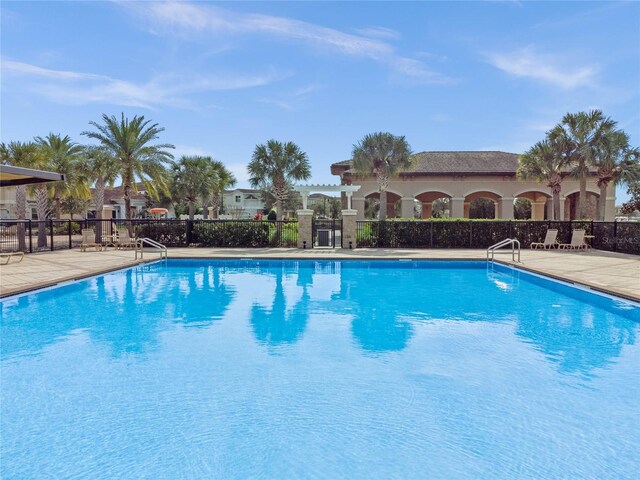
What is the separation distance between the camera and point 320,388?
5.12 metres

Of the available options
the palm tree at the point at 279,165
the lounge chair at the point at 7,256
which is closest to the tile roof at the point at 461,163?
the palm tree at the point at 279,165

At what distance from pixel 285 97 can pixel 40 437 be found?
728 inches

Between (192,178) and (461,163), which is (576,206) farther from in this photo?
(192,178)

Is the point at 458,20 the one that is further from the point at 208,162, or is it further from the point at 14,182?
the point at 208,162

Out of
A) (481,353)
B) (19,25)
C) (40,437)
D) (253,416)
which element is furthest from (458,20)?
(40,437)

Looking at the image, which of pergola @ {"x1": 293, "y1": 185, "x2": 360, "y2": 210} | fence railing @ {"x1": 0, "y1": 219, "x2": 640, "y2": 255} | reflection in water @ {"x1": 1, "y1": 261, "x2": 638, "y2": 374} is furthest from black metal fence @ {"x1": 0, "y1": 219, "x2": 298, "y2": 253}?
reflection in water @ {"x1": 1, "y1": 261, "x2": 638, "y2": 374}

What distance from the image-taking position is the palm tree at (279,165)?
29203 mm

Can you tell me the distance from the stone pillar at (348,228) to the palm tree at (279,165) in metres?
9.87

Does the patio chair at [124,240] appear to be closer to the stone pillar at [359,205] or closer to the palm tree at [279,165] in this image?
the palm tree at [279,165]

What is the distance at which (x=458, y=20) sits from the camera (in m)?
14.6

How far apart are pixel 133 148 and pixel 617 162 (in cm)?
2739

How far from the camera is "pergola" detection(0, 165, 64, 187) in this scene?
1164cm

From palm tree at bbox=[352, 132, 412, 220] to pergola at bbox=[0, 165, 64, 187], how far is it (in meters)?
14.9

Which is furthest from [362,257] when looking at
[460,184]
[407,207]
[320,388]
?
[460,184]
